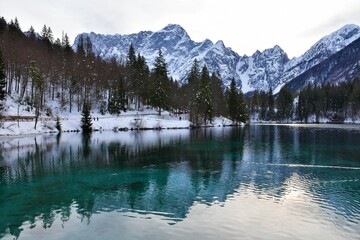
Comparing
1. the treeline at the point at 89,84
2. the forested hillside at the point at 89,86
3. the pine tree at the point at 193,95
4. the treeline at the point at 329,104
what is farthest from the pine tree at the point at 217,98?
the treeline at the point at 329,104

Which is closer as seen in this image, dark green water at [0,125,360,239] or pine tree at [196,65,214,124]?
dark green water at [0,125,360,239]

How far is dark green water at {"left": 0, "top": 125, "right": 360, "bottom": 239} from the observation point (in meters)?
16.2

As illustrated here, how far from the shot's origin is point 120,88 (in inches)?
4063

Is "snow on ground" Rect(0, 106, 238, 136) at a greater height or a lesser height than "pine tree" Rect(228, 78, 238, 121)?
lesser

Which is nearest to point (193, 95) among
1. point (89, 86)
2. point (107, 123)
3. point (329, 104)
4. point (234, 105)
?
point (234, 105)

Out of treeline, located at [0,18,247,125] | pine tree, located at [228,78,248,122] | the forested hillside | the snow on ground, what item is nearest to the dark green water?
the snow on ground

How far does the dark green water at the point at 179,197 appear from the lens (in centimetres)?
1616

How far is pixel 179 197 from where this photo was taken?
22203 millimetres

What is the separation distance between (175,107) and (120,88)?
30845 mm

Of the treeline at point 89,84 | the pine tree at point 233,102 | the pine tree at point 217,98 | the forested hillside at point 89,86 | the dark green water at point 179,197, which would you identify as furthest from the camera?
the pine tree at point 217,98

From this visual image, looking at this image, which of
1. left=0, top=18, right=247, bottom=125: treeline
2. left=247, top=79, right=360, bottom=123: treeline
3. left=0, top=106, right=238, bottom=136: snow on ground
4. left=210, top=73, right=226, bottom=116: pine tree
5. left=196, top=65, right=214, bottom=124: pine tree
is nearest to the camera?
left=0, top=106, right=238, bottom=136: snow on ground

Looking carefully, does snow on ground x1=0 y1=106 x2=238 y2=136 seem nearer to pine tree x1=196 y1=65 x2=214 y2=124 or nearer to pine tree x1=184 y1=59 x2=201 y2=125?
pine tree x1=184 y1=59 x2=201 y2=125

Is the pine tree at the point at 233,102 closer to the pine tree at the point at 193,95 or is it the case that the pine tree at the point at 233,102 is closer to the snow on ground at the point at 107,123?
the snow on ground at the point at 107,123

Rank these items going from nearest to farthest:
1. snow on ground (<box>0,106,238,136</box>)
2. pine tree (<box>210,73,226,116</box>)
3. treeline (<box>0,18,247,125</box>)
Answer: snow on ground (<box>0,106,238,136</box>) < treeline (<box>0,18,247,125</box>) < pine tree (<box>210,73,226,116</box>)
